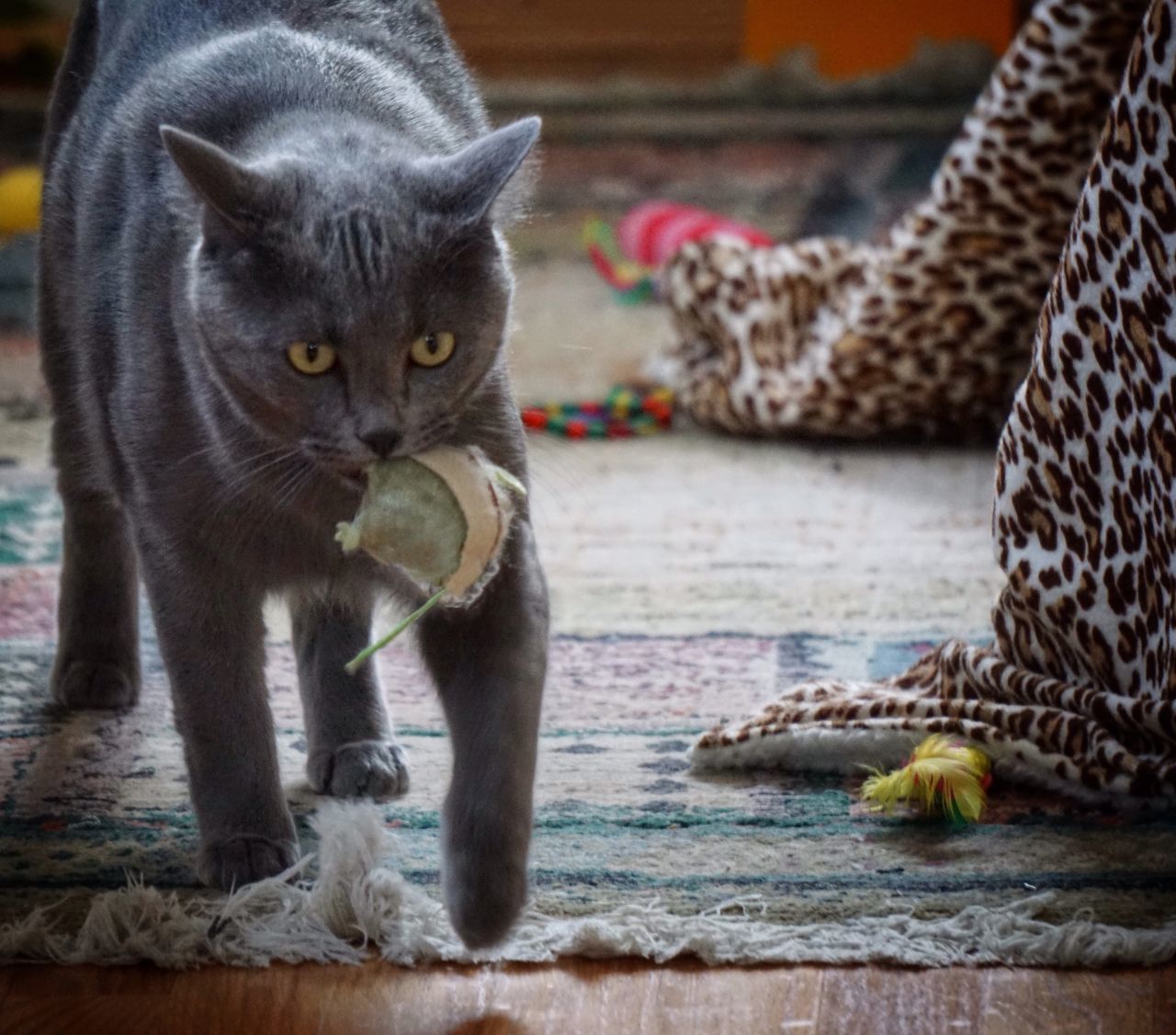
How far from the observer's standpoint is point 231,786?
140cm

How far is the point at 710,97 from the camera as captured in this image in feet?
13.7

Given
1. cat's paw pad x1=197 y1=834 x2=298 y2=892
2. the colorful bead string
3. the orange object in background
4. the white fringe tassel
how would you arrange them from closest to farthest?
the white fringe tassel, cat's paw pad x1=197 y1=834 x2=298 y2=892, the colorful bead string, the orange object in background

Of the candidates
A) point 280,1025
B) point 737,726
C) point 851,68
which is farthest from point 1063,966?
point 851,68

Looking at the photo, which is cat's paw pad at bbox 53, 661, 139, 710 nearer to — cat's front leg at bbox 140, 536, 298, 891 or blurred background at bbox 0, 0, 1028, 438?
cat's front leg at bbox 140, 536, 298, 891

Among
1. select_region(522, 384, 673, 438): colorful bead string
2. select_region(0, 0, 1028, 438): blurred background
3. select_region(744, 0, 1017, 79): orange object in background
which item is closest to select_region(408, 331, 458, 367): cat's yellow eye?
select_region(522, 384, 673, 438): colorful bead string

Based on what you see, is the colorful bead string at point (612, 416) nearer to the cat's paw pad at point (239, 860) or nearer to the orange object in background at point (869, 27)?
the cat's paw pad at point (239, 860)

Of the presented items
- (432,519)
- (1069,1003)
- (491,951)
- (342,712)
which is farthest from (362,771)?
(1069,1003)

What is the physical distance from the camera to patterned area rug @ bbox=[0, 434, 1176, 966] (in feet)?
4.24

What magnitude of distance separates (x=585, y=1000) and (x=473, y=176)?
60 cm

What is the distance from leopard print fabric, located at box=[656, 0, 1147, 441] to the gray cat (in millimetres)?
851

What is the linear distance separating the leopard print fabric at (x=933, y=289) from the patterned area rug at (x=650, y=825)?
1.08ft

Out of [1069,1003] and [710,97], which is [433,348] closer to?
[1069,1003]

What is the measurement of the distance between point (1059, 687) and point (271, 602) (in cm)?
71

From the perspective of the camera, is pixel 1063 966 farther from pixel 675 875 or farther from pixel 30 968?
pixel 30 968
